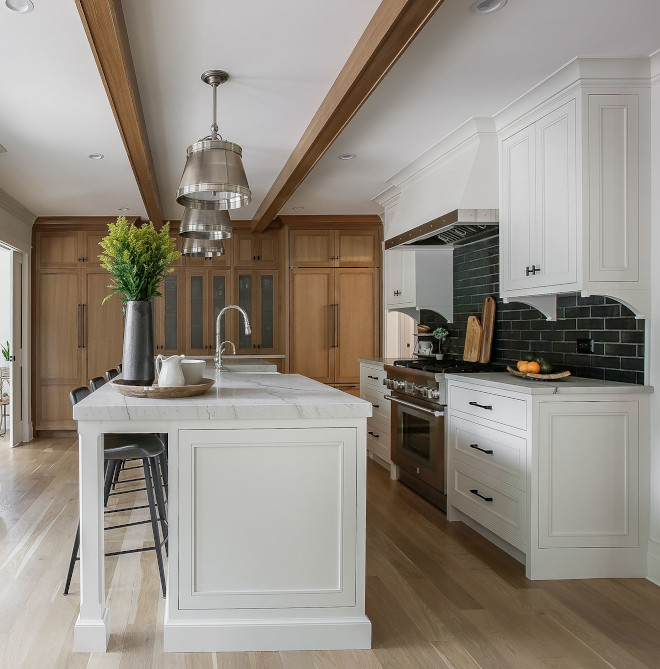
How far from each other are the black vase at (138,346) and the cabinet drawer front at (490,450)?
1.80 metres

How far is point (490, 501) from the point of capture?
10.8ft

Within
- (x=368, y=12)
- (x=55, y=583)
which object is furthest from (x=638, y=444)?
(x=55, y=583)

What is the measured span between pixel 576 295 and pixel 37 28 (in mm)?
2935

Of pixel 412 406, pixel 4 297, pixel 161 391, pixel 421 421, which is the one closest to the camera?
pixel 161 391

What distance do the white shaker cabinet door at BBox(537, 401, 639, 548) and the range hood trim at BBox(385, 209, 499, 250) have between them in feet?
4.56

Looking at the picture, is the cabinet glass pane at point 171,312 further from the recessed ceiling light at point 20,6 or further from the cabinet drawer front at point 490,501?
the recessed ceiling light at point 20,6

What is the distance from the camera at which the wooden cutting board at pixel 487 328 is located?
14.0 feet

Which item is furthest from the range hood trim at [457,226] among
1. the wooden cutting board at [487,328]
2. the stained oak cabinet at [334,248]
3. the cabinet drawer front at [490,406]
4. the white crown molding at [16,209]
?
the white crown molding at [16,209]

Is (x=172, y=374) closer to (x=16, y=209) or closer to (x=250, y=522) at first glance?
(x=250, y=522)

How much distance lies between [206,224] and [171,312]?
11.4 feet

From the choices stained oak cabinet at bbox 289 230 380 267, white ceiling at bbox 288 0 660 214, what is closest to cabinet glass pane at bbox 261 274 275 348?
stained oak cabinet at bbox 289 230 380 267

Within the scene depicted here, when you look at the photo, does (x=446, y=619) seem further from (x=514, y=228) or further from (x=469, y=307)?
(x=469, y=307)

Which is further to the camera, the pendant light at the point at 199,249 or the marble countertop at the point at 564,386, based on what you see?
the pendant light at the point at 199,249

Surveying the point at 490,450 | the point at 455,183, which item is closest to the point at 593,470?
the point at 490,450
